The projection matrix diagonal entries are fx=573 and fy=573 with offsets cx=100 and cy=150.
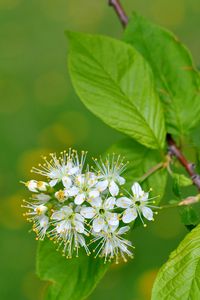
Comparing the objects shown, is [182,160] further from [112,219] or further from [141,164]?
[112,219]

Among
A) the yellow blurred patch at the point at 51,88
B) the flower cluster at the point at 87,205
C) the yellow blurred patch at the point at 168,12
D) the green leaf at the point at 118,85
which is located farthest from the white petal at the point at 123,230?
the yellow blurred patch at the point at 168,12

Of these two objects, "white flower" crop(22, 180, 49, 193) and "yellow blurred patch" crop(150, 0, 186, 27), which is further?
"yellow blurred patch" crop(150, 0, 186, 27)

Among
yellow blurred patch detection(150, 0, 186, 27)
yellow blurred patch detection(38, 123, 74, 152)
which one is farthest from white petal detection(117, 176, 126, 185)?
yellow blurred patch detection(150, 0, 186, 27)

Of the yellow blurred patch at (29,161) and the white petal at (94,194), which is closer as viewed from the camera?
the white petal at (94,194)

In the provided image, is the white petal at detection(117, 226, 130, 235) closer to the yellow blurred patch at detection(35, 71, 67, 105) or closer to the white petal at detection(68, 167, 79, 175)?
the white petal at detection(68, 167, 79, 175)

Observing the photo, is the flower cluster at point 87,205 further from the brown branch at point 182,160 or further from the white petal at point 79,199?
the brown branch at point 182,160

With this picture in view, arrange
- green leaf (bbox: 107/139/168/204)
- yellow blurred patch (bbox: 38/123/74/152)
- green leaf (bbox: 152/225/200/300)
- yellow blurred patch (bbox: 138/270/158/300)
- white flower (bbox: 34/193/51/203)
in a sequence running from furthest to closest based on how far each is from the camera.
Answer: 1. yellow blurred patch (bbox: 38/123/74/152)
2. yellow blurred patch (bbox: 138/270/158/300)
3. green leaf (bbox: 107/139/168/204)
4. white flower (bbox: 34/193/51/203)
5. green leaf (bbox: 152/225/200/300)

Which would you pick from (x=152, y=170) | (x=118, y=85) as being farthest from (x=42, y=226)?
(x=118, y=85)
